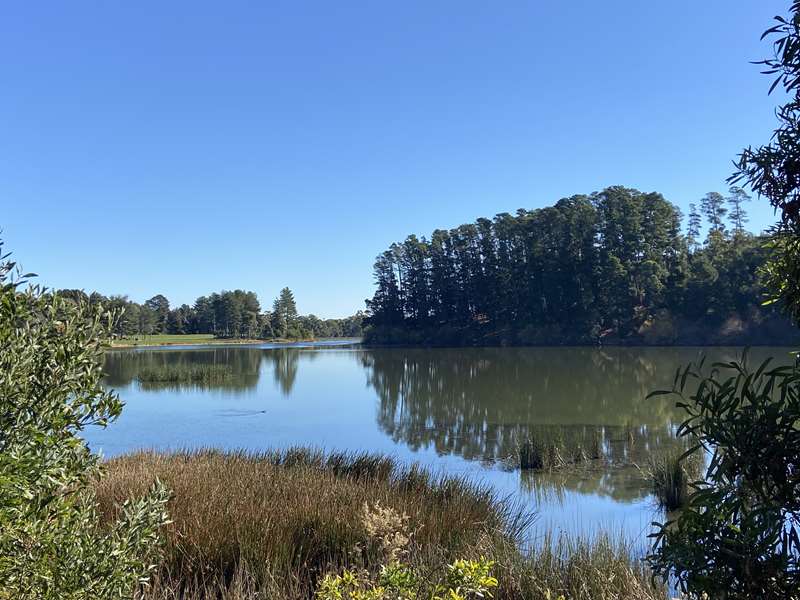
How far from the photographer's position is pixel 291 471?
27.3 ft

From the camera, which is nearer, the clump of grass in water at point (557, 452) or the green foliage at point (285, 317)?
the clump of grass in water at point (557, 452)

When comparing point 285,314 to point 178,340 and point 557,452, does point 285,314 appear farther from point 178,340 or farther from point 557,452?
point 557,452

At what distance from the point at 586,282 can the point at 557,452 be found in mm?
55006

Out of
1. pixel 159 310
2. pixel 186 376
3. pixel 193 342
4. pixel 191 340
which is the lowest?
pixel 186 376

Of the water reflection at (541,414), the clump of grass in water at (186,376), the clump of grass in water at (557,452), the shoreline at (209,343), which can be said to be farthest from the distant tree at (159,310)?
the clump of grass in water at (557,452)

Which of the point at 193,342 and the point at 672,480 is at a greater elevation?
the point at 193,342

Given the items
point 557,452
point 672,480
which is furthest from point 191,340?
point 672,480

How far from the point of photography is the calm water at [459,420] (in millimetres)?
10227

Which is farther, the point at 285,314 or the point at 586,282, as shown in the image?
the point at 285,314

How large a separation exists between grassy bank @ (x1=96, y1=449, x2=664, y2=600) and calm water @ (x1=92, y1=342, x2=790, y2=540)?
1.82 metres

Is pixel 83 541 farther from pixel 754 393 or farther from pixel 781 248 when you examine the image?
pixel 781 248

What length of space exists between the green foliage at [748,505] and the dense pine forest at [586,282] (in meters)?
52.9

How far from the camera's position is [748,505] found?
1.72 meters

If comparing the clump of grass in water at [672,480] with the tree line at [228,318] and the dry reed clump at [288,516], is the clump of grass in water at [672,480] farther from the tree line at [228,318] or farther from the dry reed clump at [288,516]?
the tree line at [228,318]
